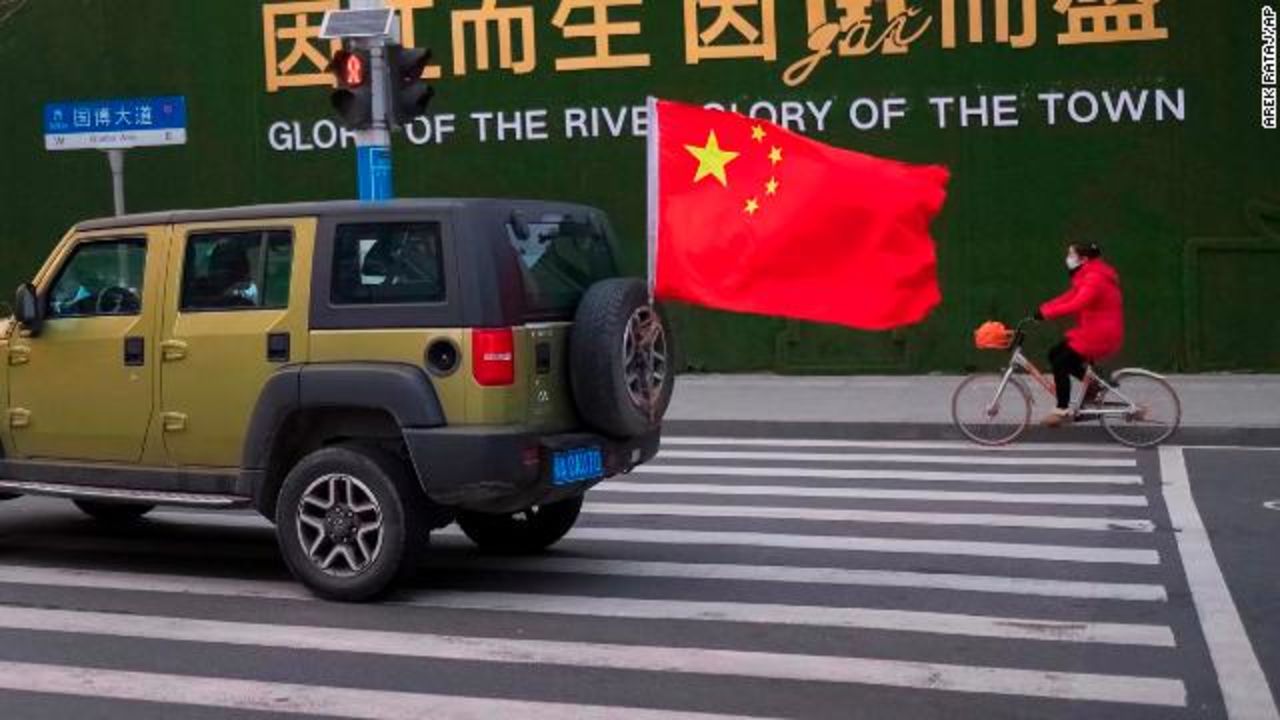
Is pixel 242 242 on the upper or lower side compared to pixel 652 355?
upper

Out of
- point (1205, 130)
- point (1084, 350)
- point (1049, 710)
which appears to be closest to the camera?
point (1049, 710)

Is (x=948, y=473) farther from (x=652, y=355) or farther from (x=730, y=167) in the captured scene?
(x=652, y=355)

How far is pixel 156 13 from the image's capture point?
1952 centimetres

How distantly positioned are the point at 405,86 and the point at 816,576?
7.29 metres

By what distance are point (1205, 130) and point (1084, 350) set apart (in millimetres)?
5114

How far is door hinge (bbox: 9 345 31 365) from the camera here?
830 centimetres

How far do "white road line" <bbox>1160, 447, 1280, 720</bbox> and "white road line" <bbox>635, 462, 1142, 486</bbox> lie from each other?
0.81 metres

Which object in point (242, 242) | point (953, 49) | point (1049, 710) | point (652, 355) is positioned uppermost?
point (953, 49)

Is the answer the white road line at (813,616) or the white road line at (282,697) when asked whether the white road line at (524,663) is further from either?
the white road line at (813,616)

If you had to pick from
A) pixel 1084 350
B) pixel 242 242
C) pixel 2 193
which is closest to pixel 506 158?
pixel 2 193

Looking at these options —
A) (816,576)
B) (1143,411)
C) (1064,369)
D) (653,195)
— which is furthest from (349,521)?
(1143,411)

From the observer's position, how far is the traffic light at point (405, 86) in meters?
13.6

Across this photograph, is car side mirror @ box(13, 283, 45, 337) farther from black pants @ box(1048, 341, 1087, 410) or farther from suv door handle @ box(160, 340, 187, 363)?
black pants @ box(1048, 341, 1087, 410)

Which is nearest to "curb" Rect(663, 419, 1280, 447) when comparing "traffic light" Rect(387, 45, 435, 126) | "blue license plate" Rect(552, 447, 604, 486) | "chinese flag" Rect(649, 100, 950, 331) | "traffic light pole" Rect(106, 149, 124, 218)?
"traffic light" Rect(387, 45, 435, 126)
